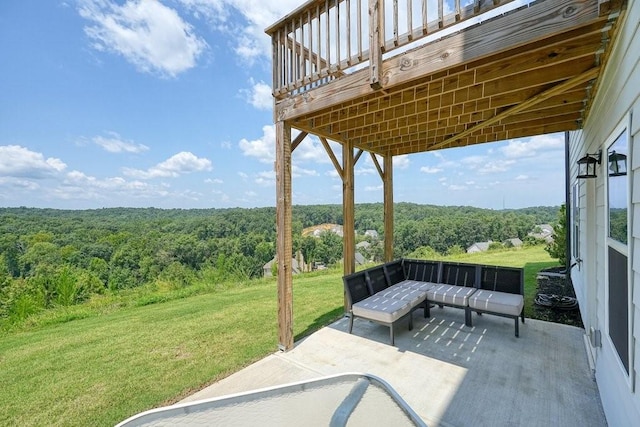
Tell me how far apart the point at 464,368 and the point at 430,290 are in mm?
1576

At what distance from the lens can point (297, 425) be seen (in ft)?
4.64

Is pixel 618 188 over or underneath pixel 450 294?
over

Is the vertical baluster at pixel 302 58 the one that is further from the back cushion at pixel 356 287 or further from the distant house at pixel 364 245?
the distant house at pixel 364 245

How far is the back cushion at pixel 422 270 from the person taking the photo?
5.16 m

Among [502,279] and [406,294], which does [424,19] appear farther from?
[502,279]

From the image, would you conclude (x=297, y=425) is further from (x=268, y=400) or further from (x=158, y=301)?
(x=158, y=301)

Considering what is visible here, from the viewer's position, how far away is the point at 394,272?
5.22m

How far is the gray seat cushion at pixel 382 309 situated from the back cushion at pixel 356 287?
0.12 meters

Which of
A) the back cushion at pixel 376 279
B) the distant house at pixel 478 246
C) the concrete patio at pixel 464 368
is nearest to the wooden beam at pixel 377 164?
the back cushion at pixel 376 279

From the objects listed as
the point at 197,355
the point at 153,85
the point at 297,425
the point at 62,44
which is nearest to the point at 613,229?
the point at 297,425

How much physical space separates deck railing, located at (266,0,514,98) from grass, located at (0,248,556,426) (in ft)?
11.4

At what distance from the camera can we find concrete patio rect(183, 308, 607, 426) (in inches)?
93.7

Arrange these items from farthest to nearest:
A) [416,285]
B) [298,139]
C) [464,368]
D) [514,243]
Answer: [514,243]
[416,285]
[298,139]
[464,368]

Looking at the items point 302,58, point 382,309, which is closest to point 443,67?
point 302,58
